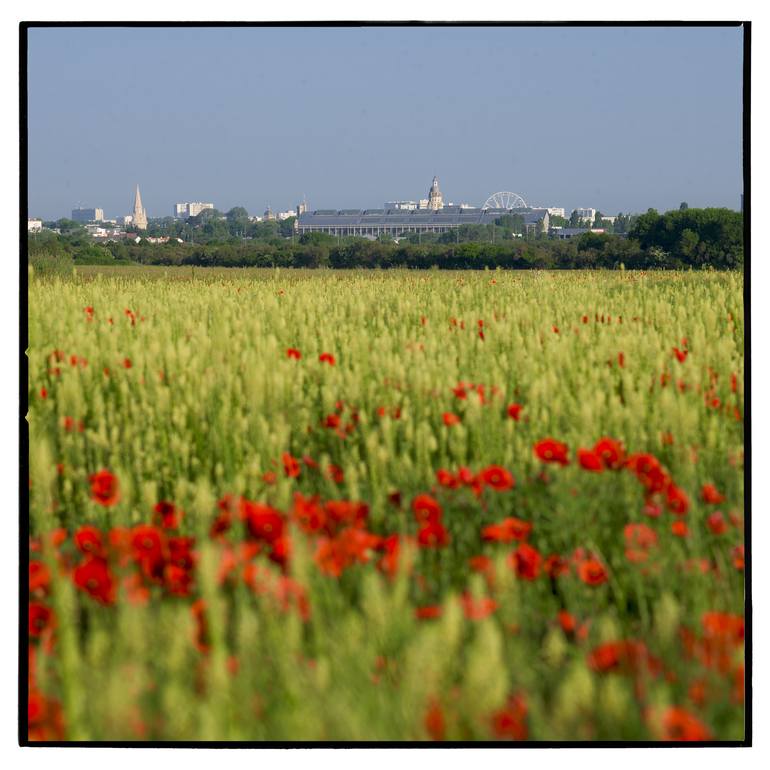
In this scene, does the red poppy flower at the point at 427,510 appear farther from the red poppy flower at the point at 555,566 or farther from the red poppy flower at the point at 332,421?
the red poppy flower at the point at 332,421

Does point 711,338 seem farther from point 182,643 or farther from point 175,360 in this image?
point 182,643

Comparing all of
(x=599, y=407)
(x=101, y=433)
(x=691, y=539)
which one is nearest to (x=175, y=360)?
(x=101, y=433)

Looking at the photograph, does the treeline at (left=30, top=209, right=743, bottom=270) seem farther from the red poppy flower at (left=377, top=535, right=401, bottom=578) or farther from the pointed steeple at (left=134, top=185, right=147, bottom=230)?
the red poppy flower at (left=377, top=535, right=401, bottom=578)

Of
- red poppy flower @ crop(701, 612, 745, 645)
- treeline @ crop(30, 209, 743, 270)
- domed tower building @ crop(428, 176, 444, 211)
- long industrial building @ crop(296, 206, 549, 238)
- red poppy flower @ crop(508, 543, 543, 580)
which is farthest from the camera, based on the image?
treeline @ crop(30, 209, 743, 270)

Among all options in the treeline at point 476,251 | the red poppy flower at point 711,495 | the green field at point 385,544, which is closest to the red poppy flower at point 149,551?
the green field at point 385,544

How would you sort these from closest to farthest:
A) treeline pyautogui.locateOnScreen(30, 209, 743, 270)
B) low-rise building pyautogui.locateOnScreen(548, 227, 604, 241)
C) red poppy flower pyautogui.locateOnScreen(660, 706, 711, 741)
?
1. red poppy flower pyautogui.locateOnScreen(660, 706, 711, 741)
2. treeline pyautogui.locateOnScreen(30, 209, 743, 270)
3. low-rise building pyautogui.locateOnScreen(548, 227, 604, 241)

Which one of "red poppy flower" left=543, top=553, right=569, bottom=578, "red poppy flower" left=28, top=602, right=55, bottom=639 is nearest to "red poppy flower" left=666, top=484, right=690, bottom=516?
"red poppy flower" left=543, top=553, right=569, bottom=578
